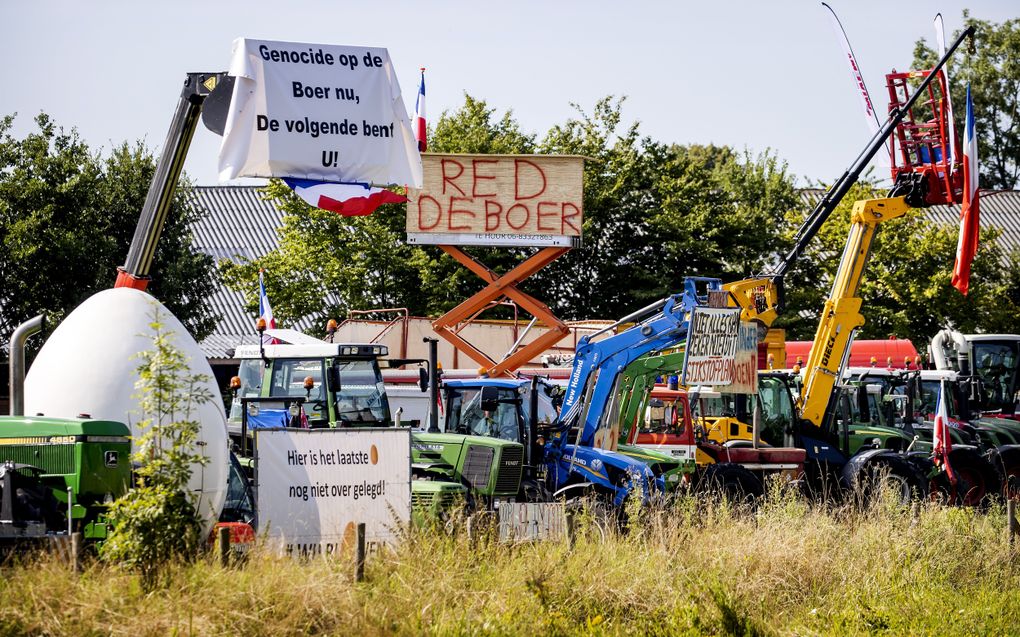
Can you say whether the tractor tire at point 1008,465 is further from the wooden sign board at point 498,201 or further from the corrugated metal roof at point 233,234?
the corrugated metal roof at point 233,234

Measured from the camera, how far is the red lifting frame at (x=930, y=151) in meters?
25.2

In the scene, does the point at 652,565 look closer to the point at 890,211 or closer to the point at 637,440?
the point at 637,440

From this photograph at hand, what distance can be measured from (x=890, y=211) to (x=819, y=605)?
13.0m

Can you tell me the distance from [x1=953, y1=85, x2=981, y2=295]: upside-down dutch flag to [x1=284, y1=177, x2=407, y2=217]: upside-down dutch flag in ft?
47.2

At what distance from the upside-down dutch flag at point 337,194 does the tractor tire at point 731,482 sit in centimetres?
690

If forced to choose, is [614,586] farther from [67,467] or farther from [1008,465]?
[1008,465]

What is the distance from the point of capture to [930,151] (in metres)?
25.5

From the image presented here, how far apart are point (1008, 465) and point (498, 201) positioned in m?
10.8

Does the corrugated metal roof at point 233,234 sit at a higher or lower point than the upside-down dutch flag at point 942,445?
higher

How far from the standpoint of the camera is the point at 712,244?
39656mm

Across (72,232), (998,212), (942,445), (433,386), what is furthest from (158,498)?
(998,212)

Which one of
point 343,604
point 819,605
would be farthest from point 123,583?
point 819,605

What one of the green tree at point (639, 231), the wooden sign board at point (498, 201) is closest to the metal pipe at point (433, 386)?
the wooden sign board at point (498, 201)

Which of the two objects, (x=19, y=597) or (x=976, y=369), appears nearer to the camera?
(x=19, y=597)
